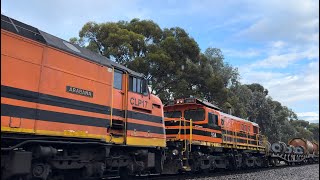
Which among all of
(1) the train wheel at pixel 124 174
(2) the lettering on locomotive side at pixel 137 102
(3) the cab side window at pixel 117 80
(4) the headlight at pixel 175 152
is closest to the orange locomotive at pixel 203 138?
(4) the headlight at pixel 175 152

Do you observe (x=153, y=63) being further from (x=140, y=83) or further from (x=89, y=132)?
(x=89, y=132)

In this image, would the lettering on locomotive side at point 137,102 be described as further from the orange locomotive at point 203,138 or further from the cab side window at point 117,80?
the orange locomotive at point 203,138

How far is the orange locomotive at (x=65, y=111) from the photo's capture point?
277 inches

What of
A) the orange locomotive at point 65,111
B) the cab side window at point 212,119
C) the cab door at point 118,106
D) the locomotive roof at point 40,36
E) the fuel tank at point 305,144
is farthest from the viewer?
the fuel tank at point 305,144

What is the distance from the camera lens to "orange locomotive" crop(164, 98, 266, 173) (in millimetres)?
14820

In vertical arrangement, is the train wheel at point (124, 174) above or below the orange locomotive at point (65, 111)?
below

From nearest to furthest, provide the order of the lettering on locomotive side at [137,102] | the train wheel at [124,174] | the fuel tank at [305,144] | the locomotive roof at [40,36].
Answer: the locomotive roof at [40,36] → the lettering on locomotive side at [137,102] → the train wheel at [124,174] → the fuel tank at [305,144]

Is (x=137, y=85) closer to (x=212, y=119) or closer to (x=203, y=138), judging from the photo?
(x=203, y=138)

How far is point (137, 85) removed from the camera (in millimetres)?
11180

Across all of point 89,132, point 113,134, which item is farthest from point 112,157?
point 89,132

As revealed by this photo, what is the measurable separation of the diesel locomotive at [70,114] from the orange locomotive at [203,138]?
1.86 feet

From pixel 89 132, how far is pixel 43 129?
5.03ft

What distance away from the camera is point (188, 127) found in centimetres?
1509

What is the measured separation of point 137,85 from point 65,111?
3385 millimetres
